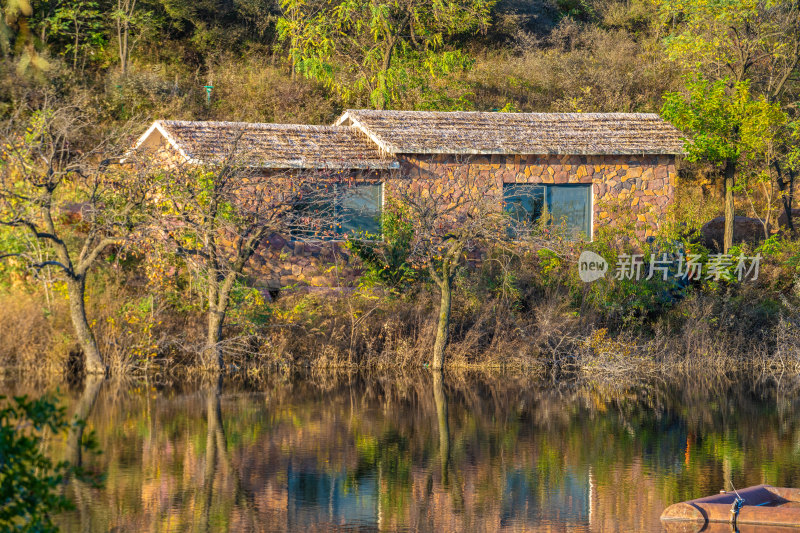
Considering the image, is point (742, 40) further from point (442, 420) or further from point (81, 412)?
point (81, 412)

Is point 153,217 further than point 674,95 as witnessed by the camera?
No

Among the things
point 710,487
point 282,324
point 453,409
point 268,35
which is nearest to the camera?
point 710,487

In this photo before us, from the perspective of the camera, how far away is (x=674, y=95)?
2514cm

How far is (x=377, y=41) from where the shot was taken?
31.5m

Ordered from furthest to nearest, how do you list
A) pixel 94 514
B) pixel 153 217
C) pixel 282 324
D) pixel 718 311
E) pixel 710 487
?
pixel 718 311, pixel 282 324, pixel 153 217, pixel 710 487, pixel 94 514

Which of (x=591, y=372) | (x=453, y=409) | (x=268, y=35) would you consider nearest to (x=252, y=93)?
(x=268, y=35)

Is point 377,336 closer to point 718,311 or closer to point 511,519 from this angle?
point 718,311

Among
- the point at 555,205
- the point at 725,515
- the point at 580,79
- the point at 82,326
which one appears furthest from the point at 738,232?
the point at 725,515

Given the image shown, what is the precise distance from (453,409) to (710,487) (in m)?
5.82

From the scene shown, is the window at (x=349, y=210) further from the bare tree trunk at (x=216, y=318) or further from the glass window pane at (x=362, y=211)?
the bare tree trunk at (x=216, y=318)

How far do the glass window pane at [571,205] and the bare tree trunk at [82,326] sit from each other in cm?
1138

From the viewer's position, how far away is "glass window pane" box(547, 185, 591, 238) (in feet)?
81.9

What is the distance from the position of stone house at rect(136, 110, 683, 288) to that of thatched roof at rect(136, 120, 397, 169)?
0.03 m

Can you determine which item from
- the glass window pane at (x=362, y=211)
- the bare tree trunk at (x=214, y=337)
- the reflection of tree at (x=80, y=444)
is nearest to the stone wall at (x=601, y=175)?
the glass window pane at (x=362, y=211)
